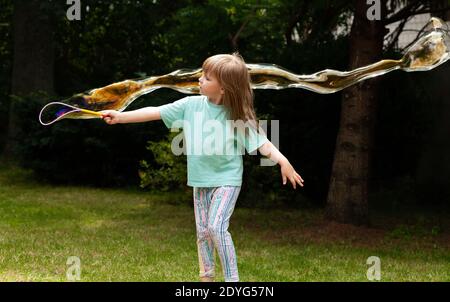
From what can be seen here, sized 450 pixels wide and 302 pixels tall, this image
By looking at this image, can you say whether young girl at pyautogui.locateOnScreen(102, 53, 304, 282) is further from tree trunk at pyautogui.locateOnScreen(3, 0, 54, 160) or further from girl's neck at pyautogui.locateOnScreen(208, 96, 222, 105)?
tree trunk at pyautogui.locateOnScreen(3, 0, 54, 160)

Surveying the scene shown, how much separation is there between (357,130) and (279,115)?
8.03 feet

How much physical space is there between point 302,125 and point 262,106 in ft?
2.03

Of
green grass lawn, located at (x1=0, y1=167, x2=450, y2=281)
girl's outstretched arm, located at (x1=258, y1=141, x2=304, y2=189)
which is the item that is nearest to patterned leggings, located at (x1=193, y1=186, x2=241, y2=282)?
girl's outstretched arm, located at (x1=258, y1=141, x2=304, y2=189)

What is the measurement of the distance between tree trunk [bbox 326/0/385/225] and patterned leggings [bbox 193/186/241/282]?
4.09 metres

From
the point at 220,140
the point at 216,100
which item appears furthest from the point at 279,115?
the point at 220,140

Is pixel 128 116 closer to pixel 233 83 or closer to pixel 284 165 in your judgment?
pixel 233 83

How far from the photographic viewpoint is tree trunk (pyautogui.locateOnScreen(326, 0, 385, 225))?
337 inches

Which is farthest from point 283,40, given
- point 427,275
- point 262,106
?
point 427,275

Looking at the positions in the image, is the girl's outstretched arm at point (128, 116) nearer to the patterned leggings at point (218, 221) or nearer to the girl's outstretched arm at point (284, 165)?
the patterned leggings at point (218, 221)

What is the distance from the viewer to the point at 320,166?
11.1 meters

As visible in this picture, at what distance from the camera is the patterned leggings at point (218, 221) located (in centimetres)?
464

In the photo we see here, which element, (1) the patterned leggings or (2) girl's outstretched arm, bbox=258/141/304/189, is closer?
(2) girl's outstretched arm, bbox=258/141/304/189

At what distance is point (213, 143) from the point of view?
15.3 ft

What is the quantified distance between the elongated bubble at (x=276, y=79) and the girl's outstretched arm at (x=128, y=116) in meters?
0.66
